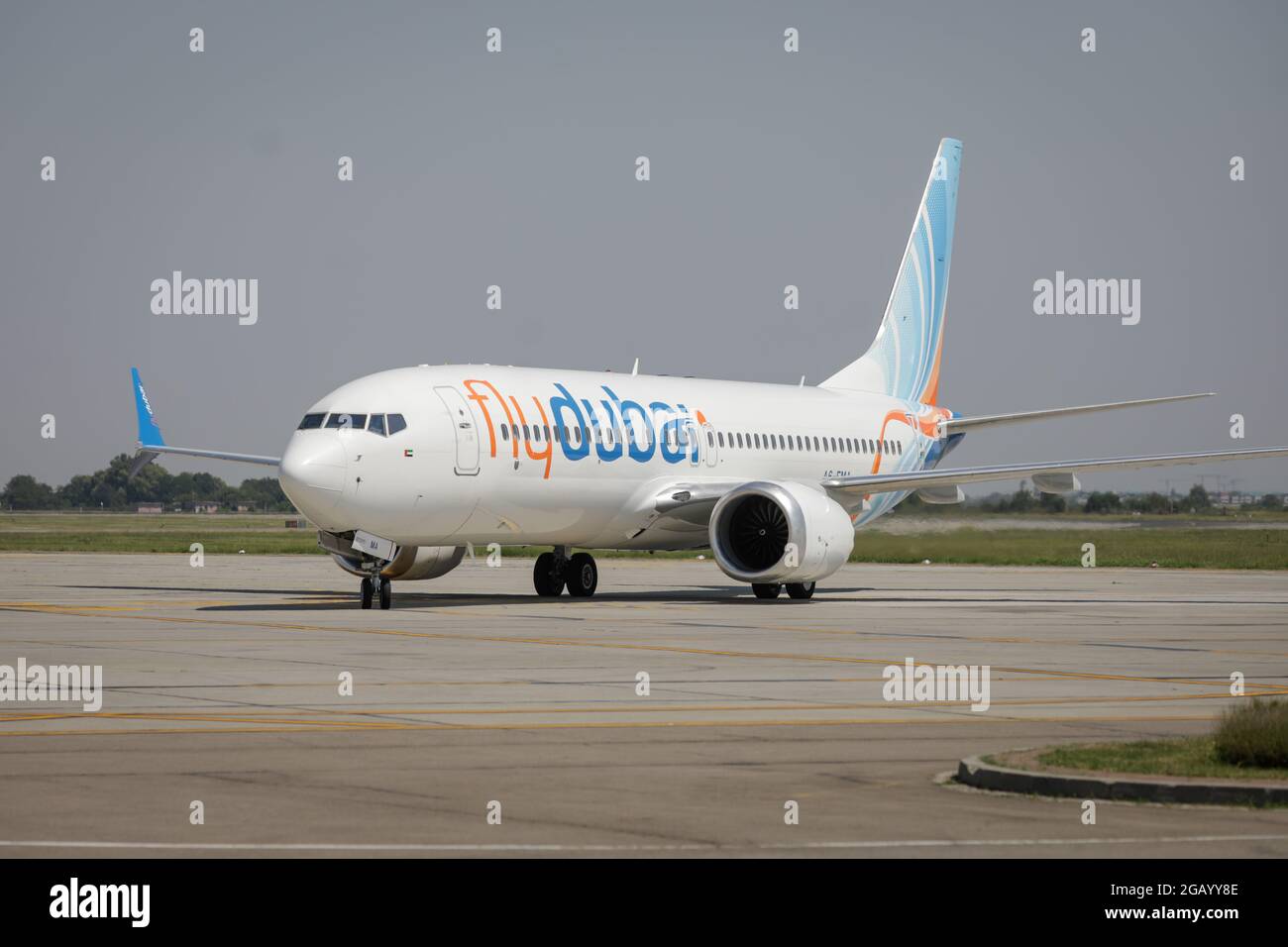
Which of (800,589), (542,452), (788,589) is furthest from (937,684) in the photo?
(788,589)

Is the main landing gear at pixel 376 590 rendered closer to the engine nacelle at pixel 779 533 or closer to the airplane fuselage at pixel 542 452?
the airplane fuselage at pixel 542 452

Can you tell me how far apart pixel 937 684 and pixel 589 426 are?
663 inches

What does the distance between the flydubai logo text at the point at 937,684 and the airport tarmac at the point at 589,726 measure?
0.30m

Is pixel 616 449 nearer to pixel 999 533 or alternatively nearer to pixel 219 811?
pixel 999 533

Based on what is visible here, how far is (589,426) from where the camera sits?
1345 inches

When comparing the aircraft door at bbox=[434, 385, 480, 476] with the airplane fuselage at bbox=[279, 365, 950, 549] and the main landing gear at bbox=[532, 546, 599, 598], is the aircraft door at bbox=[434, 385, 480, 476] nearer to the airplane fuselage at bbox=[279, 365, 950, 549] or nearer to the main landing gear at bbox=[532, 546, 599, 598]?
the airplane fuselage at bbox=[279, 365, 950, 549]

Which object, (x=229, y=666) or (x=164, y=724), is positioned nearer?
(x=164, y=724)

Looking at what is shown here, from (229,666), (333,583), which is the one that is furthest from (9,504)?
(229,666)

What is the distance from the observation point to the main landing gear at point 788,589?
119 feet

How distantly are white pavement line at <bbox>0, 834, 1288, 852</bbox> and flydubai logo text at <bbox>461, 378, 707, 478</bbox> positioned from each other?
22.4m
